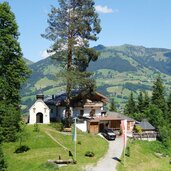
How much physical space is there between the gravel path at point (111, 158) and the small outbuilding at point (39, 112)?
1704cm

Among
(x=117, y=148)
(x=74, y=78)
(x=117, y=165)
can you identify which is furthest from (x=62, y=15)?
(x=117, y=165)

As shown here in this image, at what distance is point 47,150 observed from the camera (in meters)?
59.0

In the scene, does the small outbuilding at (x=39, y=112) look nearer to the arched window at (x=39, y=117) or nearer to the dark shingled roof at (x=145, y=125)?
the arched window at (x=39, y=117)

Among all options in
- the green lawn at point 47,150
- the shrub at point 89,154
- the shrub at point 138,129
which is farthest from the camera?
the shrub at point 138,129

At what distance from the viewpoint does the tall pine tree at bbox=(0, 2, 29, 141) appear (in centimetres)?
6141

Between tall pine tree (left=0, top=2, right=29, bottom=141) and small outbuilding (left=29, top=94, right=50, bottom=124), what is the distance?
16.9 m

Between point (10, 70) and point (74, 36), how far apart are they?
1536 centimetres

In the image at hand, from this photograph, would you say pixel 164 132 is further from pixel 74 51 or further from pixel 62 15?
pixel 62 15

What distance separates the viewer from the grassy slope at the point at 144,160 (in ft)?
185

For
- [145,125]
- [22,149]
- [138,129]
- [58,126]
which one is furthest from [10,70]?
[145,125]

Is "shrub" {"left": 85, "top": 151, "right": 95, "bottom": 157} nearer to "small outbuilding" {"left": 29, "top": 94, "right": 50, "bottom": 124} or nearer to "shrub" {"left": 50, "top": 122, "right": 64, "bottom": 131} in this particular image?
"shrub" {"left": 50, "top": 122, "right": 64, "bottom": 131}

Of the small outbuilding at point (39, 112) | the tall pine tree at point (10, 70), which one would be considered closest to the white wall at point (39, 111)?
the small outbuilding at point (39, 112)

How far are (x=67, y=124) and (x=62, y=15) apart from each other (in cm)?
2048

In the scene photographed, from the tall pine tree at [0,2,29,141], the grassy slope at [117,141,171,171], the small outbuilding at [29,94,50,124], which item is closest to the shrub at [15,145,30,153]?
the tall pine tree at [0,2,29,141]
